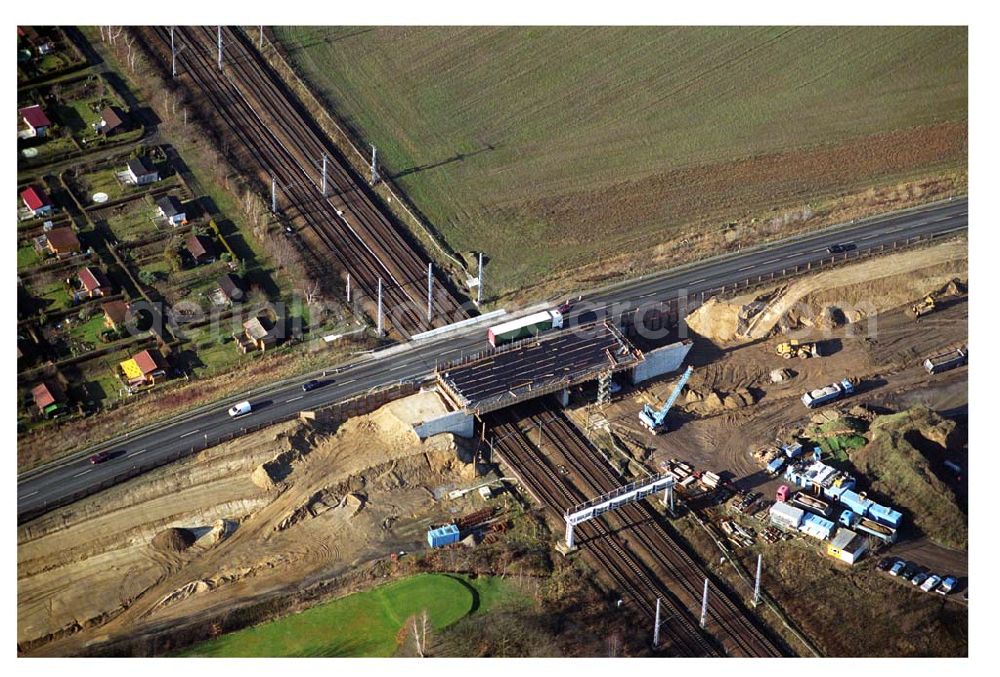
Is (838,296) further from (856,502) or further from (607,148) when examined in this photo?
(607,148)

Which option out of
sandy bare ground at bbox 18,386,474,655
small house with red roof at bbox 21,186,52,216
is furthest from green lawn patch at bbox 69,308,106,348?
sandy bare ground at bbox 18,386,474,655

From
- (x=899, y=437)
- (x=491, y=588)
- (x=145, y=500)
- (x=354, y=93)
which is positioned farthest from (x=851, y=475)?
(x=354, y=93)

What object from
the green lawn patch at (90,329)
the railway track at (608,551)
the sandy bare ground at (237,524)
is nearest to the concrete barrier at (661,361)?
the railway track at (608,551)

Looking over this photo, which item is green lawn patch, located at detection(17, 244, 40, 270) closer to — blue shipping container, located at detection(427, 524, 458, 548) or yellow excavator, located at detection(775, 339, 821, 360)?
blue shipping container, located at detection(427, 524, 458, 548)

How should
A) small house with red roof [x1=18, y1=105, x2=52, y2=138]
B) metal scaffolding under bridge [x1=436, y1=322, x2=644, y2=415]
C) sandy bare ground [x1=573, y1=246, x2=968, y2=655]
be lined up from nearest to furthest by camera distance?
sandy bare ground [x1=573, y1=246, x2=968, y2=655], metal scaffolding under bridge [x1=436, y1=322, x2=644, y2=415], small house with red roof [x1=18, y1=105, x2=52, y2=138]

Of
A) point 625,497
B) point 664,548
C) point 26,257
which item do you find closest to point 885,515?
point 664,548

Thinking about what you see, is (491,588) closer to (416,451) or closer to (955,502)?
(416,451)
